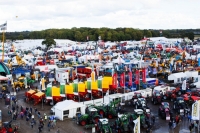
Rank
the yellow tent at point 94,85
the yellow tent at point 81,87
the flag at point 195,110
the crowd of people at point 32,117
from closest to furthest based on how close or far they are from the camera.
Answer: the flag at point 195,110 < the crowd of people at point 32,117 < the yellow tent at point 81,87 < the yellow tent at point 94,85

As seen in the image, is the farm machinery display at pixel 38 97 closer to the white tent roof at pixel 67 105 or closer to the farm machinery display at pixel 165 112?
the white tent roof at pixel 67 105

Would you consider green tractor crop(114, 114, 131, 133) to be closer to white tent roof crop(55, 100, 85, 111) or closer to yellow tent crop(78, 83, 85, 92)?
white tent roof crop(55, 100, 85, 111)

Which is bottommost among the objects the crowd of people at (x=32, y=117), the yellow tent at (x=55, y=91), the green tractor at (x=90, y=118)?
the crowd of people at (x=32, y=117)

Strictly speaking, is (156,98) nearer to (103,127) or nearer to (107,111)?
(107,111)

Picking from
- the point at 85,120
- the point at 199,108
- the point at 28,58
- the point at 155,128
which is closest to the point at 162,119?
the point at 155,128

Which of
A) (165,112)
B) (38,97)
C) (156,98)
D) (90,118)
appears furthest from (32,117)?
(156,98)

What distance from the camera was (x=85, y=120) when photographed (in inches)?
667

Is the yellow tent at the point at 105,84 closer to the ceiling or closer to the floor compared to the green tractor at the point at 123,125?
closer to the ceiling

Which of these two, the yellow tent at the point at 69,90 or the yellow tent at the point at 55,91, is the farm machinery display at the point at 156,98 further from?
the yellow tent at the point at 55,91

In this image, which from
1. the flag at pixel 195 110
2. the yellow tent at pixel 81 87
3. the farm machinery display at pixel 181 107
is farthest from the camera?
the yellow tent at pixel 81 87

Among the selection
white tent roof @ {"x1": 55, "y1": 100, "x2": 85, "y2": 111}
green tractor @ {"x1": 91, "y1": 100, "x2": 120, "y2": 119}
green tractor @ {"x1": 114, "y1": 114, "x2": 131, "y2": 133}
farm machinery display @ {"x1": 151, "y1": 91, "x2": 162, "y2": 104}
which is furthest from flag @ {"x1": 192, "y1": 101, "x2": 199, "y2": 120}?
white tent roof @ {"x1": 55, "y1": 100, "x2": 85, "y2": 111}

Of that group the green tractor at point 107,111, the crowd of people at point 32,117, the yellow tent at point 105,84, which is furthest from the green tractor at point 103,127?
the yellow tent at point 105,84

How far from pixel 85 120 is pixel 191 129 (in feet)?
19.8

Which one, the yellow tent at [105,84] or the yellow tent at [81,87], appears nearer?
the yellow tent at [81,87]
